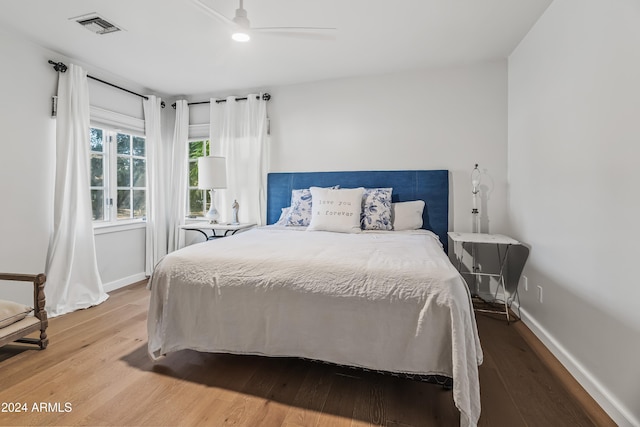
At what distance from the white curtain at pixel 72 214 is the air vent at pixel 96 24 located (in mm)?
717

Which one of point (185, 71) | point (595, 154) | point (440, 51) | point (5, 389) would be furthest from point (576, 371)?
point (185, 71)

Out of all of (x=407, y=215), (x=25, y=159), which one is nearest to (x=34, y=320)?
(x=25, y=159)

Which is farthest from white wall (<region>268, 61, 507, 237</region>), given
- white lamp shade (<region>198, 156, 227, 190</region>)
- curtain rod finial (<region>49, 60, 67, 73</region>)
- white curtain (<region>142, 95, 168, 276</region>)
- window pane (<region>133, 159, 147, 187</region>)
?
curtain rod finial (<region>49, 60, 67, 73</region>)

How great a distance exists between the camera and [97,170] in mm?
3439

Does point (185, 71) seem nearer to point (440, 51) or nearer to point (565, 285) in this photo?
point (440, 51)

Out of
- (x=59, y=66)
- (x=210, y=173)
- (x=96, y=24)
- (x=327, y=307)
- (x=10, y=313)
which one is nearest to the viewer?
(x=327, y=307)

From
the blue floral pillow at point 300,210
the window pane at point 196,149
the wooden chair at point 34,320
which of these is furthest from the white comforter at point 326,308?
the window pane at point 196,149

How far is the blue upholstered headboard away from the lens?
3246 millimetres

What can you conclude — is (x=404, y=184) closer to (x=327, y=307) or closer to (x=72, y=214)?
(x=327, y=307)

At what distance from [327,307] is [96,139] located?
11.1ft

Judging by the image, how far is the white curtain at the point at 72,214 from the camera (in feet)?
9.50

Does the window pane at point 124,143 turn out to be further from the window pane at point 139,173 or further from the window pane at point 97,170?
the window pane at point 97,170

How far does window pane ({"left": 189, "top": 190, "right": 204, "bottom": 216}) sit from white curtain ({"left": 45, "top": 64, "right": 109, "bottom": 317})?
1253mm

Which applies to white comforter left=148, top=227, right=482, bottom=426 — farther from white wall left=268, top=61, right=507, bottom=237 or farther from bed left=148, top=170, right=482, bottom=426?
white wall left=268, top=61, right=507, bottom=237
